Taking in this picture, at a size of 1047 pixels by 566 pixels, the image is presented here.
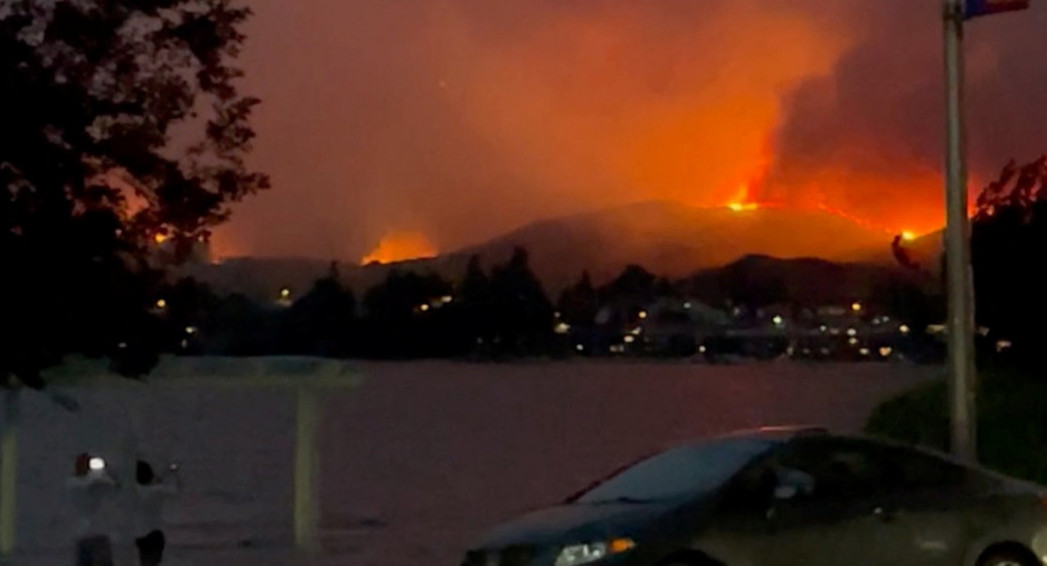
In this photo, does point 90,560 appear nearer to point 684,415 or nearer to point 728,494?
point 728,494

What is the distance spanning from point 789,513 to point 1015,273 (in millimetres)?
18814

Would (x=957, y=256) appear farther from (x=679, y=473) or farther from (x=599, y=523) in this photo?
(x=599, y=523)

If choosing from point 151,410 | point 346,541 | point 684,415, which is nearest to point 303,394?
point 346,541

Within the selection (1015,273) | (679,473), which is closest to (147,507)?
(679,473)

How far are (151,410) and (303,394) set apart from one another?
116 m

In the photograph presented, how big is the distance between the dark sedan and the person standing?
529 centimetres

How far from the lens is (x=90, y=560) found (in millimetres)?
18594

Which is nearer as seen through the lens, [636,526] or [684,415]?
[636,526]

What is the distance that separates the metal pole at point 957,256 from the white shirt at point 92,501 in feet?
24.4

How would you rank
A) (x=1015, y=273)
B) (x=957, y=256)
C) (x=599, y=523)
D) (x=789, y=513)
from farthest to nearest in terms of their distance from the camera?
(x=1015, y=273) → (x=957, y=256) → (x=789, y=513) → (x=599, y=523)

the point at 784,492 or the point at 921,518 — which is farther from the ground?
the point at 784,492

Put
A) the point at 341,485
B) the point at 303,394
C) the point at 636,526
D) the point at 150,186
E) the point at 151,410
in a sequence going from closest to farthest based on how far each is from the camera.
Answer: the point at 636,526, the point at 150,186, the point at 303,394, the point at 341,485, the point at 151,410

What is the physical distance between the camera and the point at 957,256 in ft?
55.4

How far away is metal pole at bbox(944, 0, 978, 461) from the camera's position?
16.8m
